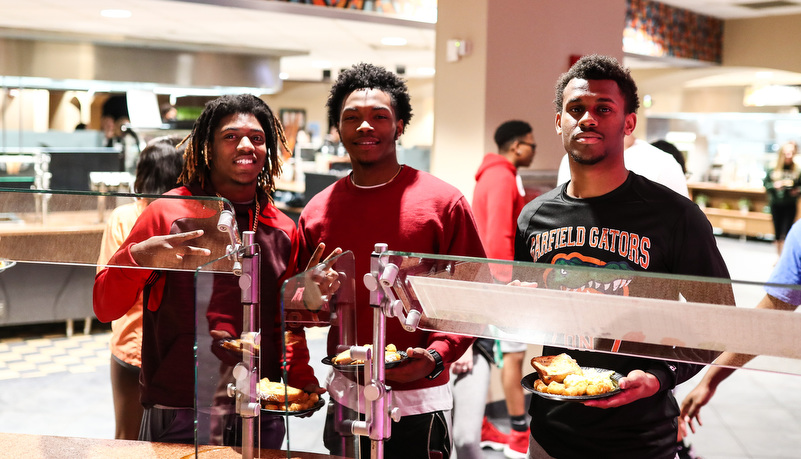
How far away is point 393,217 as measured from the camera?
1.77 m

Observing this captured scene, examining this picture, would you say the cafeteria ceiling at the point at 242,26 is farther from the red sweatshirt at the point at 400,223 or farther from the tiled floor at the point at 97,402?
the red sweatshirt at the point at 400,223

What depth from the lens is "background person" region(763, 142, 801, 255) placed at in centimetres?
922

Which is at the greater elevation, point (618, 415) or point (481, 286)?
point (481, 286)

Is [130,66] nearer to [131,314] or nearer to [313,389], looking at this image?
[131,314]

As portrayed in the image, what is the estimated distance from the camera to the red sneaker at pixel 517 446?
140 inches

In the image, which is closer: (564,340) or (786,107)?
(564,340)

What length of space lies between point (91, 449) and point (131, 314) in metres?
1.07

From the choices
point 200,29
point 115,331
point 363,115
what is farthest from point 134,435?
point 200,29

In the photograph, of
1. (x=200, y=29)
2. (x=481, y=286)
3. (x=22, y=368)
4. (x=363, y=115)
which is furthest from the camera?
(x=200, y=29)

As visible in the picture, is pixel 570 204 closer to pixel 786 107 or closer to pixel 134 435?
pixel 134 435

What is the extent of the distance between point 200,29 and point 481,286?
7919 mm

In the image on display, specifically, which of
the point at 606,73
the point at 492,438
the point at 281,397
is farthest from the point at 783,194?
the point at 281,397

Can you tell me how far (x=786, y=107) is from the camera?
12.7 m

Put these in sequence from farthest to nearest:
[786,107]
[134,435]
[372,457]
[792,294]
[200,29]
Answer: [786,107], [200,29], [134,435], [372,457], [792,294]
